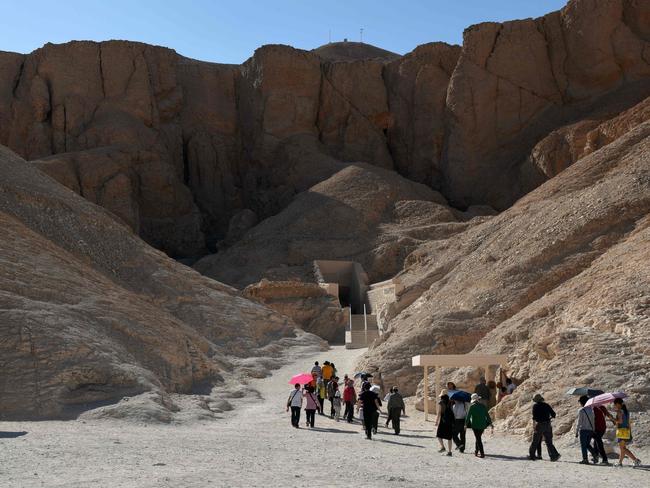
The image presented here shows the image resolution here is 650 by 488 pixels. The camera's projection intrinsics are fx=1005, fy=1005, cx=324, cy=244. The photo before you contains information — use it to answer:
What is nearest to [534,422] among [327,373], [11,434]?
[11,434]

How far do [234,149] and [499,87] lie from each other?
726 inches

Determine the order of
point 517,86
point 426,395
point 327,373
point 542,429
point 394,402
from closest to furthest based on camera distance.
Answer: point 542,429, point 394,402, point 426,395, point 327,373, point 517,86

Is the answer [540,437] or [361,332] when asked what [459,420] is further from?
[361,332]

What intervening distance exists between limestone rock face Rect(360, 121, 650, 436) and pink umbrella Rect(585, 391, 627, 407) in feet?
6.70

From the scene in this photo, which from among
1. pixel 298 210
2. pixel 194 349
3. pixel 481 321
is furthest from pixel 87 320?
pixel 298 210

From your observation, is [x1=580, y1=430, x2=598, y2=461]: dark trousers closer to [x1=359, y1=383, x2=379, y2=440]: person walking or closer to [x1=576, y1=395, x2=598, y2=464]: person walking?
[x1=576, y1=395, x2=598, y2=464]: person walking

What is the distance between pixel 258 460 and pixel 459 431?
380 centimetres

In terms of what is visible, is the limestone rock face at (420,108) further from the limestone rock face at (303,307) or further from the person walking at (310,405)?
the person walking at (310,405)

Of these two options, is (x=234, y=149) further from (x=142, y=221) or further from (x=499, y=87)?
(x=499, y=87)

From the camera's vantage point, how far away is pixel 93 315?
25.7m

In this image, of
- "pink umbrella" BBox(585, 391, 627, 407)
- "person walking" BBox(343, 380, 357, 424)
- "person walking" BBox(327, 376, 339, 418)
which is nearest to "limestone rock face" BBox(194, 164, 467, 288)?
"person walking" BBox(327, 376, 339, 418)

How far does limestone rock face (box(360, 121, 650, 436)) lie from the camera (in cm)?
1898

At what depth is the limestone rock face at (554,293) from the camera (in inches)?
747

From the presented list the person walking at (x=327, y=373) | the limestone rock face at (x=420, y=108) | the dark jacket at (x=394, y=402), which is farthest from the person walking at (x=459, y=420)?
the limestone rock face at (x=420, y=108)
